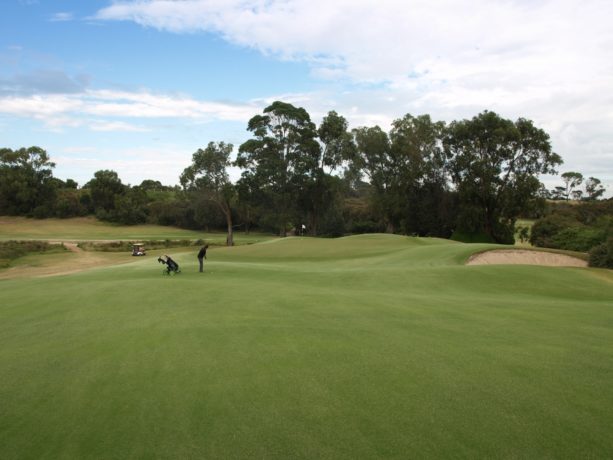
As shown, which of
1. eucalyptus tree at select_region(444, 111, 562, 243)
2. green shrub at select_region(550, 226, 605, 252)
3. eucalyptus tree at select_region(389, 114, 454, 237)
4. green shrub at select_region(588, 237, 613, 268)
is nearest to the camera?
green shrub at select_region(588, 237, 613, 268)

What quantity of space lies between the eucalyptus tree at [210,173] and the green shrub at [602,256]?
143 feet

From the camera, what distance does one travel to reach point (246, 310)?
11.2 m

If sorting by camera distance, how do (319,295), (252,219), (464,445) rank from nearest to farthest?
(464,445), (319,295), (252,219)

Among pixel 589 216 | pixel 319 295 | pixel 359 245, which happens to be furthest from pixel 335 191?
pixel 319 295

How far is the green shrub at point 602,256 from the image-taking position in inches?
846

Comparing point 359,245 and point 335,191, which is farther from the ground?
point 335,191

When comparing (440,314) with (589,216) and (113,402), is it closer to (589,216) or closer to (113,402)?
(113,402)

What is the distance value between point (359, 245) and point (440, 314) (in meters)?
25.4

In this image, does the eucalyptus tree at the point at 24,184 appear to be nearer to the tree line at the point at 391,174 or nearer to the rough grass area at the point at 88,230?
the rough grass area at the point at 88,230

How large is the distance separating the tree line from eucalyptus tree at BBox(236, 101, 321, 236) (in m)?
0.14

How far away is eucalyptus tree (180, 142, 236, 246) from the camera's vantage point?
184 feet

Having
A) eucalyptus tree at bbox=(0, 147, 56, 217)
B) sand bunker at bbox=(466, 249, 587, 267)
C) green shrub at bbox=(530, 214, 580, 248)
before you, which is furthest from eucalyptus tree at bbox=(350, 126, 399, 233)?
A: eucalyptus tree at bbox=(0, 147, 56, 217)

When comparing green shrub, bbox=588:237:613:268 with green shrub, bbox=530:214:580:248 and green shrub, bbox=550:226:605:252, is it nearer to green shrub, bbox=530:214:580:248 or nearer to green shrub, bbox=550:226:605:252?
green shrub, bbox=550:226:605:252

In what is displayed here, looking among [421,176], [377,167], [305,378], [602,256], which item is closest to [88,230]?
[377,167]
